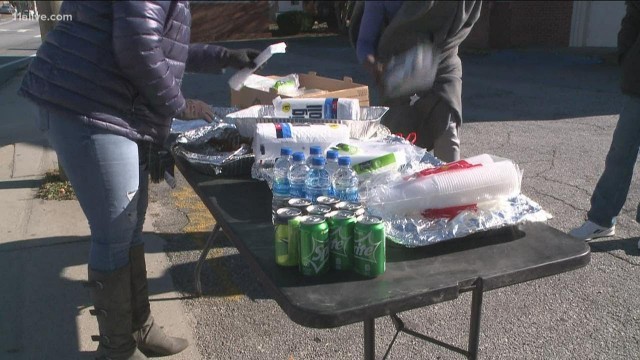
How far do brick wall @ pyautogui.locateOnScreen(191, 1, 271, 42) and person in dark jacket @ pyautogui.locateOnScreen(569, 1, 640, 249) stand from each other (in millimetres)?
19528

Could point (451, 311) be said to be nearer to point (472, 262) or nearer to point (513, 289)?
point (513, 289)

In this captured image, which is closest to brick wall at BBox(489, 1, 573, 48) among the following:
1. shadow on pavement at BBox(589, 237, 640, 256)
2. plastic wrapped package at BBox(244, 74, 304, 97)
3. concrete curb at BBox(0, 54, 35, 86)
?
concrete curb at BBox(0, 54, 35, 86)

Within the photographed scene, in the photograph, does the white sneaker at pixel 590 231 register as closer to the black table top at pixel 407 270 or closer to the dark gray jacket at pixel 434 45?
the dark gray jacket at pixel 434 45

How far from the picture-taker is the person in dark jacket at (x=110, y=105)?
1.96 metres

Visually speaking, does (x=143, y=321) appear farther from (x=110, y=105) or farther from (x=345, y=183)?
(x=345, y=183)

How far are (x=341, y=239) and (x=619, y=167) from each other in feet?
9.19

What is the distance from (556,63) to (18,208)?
11626 millimetres

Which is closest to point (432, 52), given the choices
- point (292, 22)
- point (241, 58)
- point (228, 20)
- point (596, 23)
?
point (241, 58)

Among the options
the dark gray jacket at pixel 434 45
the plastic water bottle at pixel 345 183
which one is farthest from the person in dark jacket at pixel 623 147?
the plastic water bottle at pixel 345 183

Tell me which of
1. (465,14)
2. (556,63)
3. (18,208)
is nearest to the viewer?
(465,14)

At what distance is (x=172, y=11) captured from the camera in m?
2.08

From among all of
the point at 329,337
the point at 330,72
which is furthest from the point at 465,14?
the point at 330,72

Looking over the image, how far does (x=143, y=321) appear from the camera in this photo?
271cm

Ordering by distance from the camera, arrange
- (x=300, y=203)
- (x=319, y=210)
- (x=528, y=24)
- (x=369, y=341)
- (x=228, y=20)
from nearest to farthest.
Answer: (x=319, y=210), (x=300, y=203), (x=369, y=341), (x=528, y=24), (x=228, y=20)
